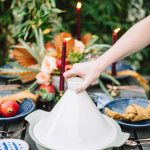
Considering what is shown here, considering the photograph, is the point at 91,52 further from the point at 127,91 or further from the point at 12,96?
the point at 12,96

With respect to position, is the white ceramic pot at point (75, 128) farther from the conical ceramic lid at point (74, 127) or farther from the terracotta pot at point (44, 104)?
the terracotta pot at point (44, 104)

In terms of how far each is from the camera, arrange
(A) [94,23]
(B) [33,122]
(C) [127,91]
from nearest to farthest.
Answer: (B) [33,122] → (C) [127,91] → (A) [94,23]

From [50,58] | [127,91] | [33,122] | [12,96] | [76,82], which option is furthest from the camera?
[127,91]

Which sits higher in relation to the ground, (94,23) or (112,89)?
(94,23)

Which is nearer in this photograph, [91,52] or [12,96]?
[12,96]

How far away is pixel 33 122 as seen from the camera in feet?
5.20

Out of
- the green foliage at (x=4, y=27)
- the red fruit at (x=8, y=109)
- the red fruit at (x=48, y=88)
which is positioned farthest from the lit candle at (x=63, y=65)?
the green foliage at (x=4, y=27)

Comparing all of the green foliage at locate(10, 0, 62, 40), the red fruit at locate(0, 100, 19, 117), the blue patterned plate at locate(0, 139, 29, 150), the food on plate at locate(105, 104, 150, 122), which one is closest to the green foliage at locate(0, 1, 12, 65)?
the green foliage at locate(10, 0, 62, 40)

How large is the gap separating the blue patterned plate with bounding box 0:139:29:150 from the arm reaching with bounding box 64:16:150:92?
0.92 ft

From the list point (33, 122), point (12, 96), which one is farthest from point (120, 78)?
point (33, 122)

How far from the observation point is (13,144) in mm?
1521

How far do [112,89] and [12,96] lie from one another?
55 cm

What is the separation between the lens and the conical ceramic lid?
1432 millimetres

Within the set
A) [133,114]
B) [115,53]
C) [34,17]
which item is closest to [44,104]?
[133,114]
